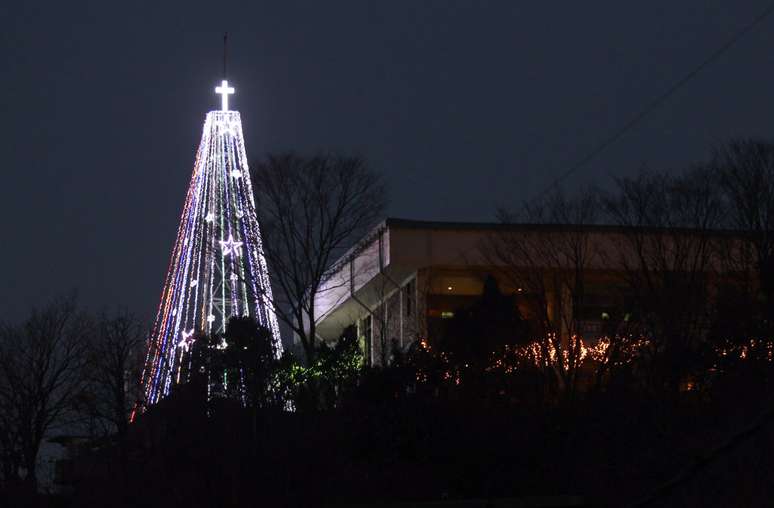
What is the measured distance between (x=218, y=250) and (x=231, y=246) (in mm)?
357

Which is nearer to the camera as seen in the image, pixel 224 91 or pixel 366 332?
pixel 224 91

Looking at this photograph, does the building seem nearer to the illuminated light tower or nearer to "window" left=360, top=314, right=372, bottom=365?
"window" left=360, top=314, right=372, bottom=365

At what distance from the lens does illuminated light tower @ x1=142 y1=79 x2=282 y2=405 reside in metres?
27.4

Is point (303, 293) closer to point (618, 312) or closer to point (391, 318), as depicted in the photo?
point (391, 318)

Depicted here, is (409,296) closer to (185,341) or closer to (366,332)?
(366,332)

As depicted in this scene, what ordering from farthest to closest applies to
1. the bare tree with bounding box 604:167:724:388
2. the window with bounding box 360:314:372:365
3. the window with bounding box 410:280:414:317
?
the window with bounding box 360:314:372:365 → the window with bounding box 410:280:414:317 → the bare tree with bounding box 604:167:724:388

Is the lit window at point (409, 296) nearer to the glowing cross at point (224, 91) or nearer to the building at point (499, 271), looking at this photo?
the building at point (499, 271)

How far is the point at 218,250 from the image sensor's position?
28062 millimetres

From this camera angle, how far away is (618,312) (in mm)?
23531

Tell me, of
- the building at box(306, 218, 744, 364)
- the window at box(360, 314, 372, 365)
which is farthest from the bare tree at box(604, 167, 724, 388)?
the window at box(360, 314, 372, 365)

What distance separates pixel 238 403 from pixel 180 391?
2453mm

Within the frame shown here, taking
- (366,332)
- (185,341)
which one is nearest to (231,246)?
(185,341)

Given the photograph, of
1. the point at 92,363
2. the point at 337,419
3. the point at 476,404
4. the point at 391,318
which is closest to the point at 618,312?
the point at 476,404

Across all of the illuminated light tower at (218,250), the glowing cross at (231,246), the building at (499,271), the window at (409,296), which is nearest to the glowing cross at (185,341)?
the illuminated light tower at (218,250)
